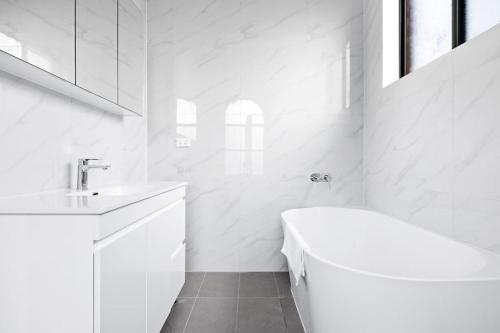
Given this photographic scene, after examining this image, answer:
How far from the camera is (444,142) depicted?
1.56 m

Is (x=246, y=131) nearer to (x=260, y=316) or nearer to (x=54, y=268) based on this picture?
(x=260, y=316)

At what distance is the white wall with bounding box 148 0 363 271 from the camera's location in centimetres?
261

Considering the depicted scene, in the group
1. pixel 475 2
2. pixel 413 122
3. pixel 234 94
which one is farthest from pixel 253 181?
pixel 475 2

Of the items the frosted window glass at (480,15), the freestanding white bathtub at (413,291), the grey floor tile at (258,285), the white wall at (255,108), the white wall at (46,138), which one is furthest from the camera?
the white wall at (255,108)

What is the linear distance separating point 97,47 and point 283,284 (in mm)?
2183

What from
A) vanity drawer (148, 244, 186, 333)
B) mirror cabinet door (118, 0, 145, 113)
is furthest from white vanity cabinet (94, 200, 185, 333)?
mirror cabinet door (118, 0, 145, 113)

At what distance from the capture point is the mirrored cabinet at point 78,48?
1.10 metres

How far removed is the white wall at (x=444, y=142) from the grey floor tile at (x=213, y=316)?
1386mm

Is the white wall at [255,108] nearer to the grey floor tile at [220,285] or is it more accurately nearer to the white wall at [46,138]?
the grey floor tile at [220,285]

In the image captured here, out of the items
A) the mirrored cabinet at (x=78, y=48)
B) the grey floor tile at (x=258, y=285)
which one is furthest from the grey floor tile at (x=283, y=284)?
the mirrored cabinet at (x=78, y=48)

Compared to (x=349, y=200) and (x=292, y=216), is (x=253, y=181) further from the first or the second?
(x=349, y=200)

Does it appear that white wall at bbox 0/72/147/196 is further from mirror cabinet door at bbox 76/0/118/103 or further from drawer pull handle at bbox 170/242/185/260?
drawer pull handle at bbox 170/242/185/260

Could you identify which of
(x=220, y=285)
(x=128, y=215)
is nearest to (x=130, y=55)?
(x=128, y=215)

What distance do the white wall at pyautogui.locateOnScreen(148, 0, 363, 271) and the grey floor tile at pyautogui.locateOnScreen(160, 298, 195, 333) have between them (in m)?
0.58
